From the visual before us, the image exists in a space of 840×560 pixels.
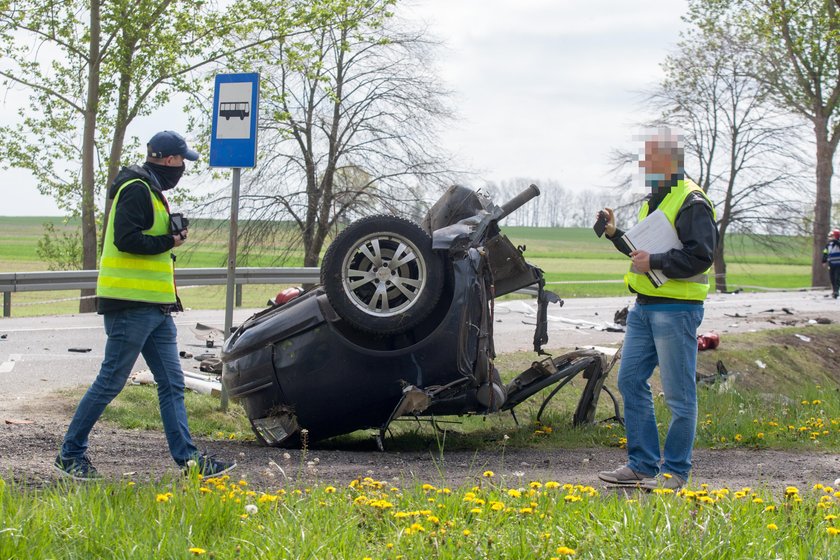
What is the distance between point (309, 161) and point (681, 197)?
22.7 metres

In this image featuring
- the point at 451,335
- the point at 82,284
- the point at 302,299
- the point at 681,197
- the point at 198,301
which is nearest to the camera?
the point at 681,197

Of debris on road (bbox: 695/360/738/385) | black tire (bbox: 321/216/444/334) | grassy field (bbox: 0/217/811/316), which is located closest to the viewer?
black tire (bbox: 321/216/444/334)

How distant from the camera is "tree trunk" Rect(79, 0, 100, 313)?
19.6 m

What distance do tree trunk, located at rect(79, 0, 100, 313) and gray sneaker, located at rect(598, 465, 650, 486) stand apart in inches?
575

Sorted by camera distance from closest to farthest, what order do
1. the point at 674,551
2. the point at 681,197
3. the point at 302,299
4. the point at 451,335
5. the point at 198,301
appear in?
the point at 674,551 → the point at 681,197 → the point at 451,335 → the point at 302,299 → the point at 198,301

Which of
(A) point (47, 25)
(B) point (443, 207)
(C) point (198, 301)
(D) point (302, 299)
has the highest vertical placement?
(A) point (47, 25)

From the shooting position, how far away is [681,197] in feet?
18.5

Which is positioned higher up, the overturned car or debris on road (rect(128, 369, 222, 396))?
the overturned car

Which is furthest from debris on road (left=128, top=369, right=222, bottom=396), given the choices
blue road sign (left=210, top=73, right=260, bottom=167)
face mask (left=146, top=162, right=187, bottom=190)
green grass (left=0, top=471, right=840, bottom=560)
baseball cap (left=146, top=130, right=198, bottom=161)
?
green grass (left=0, top=471, right=840, bottom=560)

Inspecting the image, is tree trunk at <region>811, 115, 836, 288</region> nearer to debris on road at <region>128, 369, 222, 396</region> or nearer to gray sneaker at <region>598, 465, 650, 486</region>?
debris on road at <region>128, 369, 222, 396</region>

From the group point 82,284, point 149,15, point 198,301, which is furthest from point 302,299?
point 198,301

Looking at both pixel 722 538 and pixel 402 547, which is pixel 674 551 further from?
pixel 402 547

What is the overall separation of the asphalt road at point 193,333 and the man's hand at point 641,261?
5.27 m

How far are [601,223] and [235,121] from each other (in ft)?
12.9
